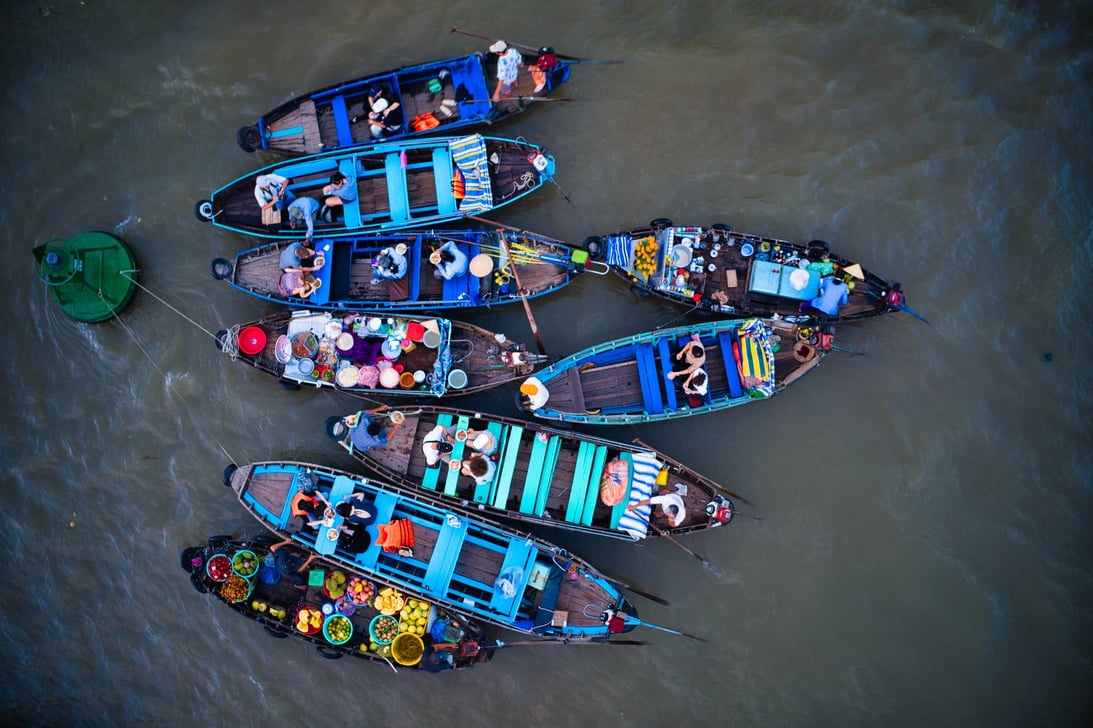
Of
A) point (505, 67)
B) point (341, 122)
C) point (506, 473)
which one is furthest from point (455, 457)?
point (505, 67)

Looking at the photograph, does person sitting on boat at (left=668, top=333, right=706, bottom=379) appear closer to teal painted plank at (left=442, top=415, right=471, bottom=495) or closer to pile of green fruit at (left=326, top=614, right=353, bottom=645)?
teal painted plank at (left=442, top=415, right=471, bottom=495)

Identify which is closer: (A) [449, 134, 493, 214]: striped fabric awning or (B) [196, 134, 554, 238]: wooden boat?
(A) [449, 134, 493, 214]: striped fabric awning

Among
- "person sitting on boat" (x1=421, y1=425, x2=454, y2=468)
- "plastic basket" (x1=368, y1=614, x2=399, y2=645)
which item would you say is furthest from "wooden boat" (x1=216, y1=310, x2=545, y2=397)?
"plastic basket" (x1=368, y1=614, x2=399, y2=645)

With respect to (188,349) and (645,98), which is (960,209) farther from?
(188,349)

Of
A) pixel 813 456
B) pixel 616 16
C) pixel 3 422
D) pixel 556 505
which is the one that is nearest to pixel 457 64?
pixel 616 16

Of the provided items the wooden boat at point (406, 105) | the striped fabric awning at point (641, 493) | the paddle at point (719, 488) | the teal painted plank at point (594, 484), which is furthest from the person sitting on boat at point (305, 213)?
the striped fabric awning at point (641, 493)

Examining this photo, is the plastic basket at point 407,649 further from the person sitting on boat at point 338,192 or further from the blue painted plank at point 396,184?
the person sitting on boat at point 338,192

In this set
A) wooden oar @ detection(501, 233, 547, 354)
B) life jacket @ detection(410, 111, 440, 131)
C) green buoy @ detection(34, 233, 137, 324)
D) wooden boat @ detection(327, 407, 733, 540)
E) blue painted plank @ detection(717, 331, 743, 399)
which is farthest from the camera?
green buoy @ detection(34, 233, 137, 324)
